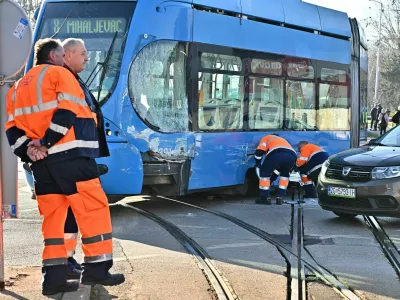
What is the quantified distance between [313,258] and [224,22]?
17.8 feet

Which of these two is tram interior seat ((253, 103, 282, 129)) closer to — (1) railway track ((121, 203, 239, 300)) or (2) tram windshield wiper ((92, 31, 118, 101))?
(1) railway track ((121, 203, 239, 300))

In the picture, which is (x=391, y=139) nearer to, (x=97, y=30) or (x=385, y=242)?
(x=385, y=242)

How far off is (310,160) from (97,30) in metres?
4.90

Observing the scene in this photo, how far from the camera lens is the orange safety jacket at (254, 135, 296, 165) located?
484 inches

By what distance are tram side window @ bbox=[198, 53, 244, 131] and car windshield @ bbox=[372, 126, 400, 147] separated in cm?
243

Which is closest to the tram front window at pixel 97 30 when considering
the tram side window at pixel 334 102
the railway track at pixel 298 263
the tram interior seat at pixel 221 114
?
the tram interior seat at pixel 221 114

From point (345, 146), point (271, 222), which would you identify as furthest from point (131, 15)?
point (345, 146)

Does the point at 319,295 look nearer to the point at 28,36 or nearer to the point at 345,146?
the point at 28,36

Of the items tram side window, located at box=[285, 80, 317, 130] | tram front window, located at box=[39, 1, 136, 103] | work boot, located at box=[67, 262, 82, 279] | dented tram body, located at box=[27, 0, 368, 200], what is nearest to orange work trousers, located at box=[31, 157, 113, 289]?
work boot, located at box=[67, 262, 82, 279]

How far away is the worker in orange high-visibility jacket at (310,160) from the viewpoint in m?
13.2

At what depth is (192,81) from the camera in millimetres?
10953

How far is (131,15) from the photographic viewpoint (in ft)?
33.8

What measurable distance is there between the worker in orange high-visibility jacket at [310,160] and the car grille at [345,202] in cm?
300

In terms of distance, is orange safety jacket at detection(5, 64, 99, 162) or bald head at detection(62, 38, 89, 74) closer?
orange safety jacket at detection(5, 64, 99, 162)
